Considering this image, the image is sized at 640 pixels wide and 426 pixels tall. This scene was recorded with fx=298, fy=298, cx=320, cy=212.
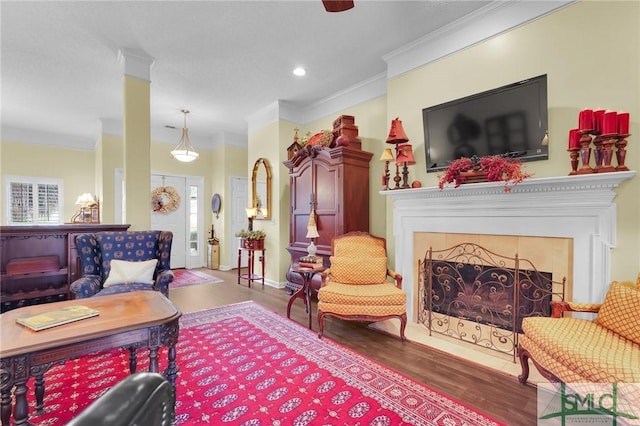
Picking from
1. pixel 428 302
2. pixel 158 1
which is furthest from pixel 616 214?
pixel 158 1

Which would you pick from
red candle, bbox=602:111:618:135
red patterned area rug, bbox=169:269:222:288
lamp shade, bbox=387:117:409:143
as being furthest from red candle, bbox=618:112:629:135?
red patterned area rug, bbox=169:269:222:288

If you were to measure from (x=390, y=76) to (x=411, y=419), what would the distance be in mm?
3395

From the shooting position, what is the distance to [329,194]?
4031mm

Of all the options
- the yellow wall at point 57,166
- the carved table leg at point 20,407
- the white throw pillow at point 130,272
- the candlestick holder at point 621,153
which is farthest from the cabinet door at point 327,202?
the yellow wall at point 57,166

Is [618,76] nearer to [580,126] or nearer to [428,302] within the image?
[580,126]

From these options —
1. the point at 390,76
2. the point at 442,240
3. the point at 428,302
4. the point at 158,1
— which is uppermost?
the point at 158,1

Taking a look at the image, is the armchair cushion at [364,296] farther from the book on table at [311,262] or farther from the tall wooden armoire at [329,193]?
the tall wooden armoire at [329,193]

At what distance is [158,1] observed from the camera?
265 centimetres

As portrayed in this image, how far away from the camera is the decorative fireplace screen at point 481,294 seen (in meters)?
2.51

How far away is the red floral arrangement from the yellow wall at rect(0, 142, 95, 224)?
24.9 ft

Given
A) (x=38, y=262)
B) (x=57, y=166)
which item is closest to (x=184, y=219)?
(x=57, y=166)

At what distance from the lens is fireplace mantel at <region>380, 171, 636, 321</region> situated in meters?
2.12

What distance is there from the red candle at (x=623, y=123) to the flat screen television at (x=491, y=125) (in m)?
0.44

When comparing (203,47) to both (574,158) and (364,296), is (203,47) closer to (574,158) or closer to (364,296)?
(364,296)
